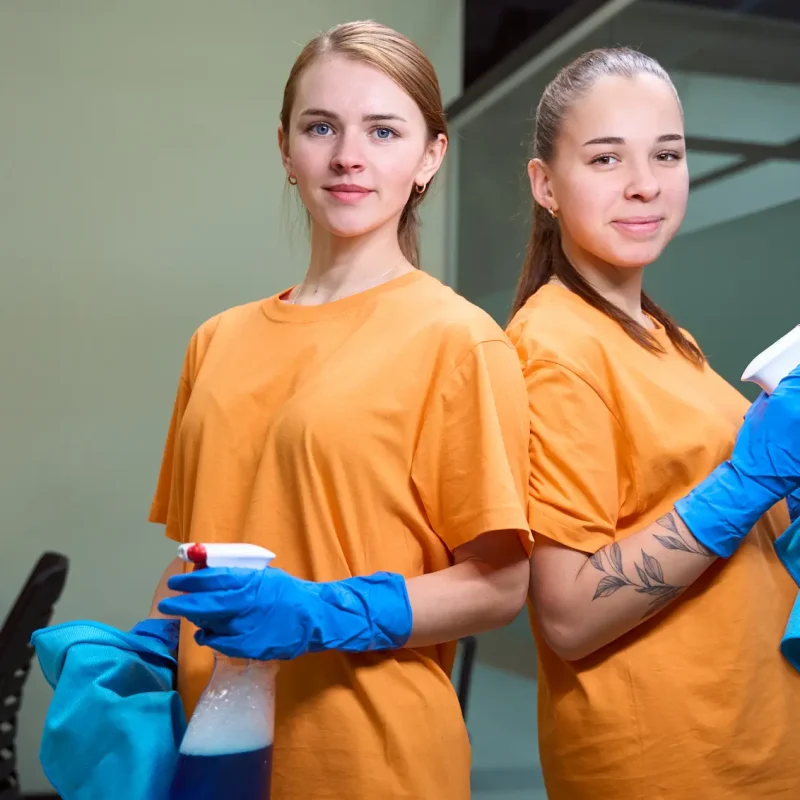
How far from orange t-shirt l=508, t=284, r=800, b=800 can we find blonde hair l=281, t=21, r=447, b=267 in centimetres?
29

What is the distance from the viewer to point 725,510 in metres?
1.06

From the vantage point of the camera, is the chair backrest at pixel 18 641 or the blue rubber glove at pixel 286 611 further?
the chair backrest at pixel 18 641

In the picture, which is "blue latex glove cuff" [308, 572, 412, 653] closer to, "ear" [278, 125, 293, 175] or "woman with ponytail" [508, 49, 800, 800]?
"woman with ponytail" [508, 49, 800, 800]

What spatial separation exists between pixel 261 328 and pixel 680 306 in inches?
49.8

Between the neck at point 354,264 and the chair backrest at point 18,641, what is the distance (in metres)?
1.39

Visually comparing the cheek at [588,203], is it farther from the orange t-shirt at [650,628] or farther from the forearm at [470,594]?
the forearm at [470,594]

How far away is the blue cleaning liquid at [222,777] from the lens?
828mm

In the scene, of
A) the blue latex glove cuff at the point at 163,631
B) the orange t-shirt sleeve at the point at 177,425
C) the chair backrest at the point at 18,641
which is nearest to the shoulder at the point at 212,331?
the orange t-shirt sleeve at the point at 177,425

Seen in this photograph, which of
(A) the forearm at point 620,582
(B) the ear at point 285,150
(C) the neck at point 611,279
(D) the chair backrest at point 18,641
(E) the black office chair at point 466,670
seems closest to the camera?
(A) the forearm at point 620,582

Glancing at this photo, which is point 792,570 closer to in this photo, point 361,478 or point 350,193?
point 361,478

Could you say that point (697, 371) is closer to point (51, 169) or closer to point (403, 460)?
point (403, 460)

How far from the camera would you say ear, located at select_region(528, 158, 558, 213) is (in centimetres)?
128

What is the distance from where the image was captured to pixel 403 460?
1.00 metres

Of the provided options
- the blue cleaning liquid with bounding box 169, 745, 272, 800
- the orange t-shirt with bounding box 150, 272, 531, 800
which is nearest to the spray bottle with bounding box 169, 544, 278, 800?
the blue cleaning liquid with bounding box 169, 745, 272, 800
